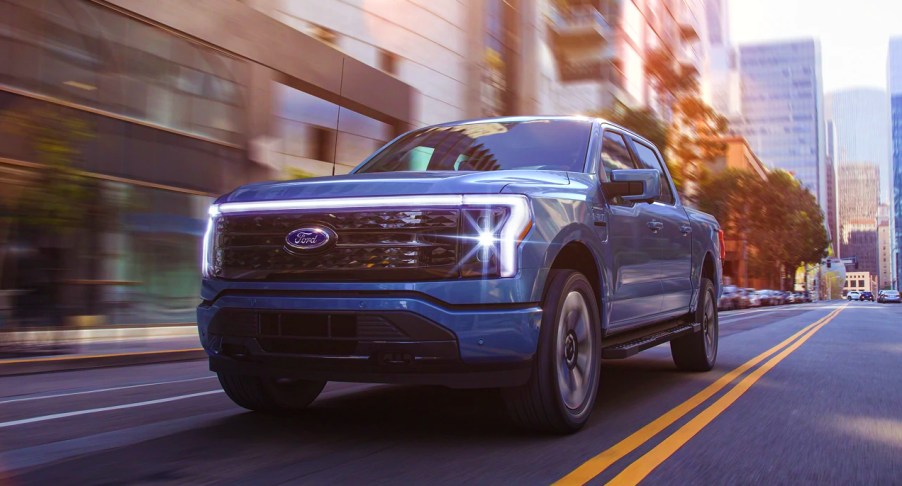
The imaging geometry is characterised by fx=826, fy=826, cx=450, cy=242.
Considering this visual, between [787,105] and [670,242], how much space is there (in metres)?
189

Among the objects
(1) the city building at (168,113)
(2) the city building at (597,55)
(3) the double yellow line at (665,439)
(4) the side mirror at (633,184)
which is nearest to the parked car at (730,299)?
(2) the city building at (597,55)

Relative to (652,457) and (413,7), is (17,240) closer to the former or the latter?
(652,457)

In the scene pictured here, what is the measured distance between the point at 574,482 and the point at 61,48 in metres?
12.4

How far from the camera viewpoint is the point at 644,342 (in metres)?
5.60

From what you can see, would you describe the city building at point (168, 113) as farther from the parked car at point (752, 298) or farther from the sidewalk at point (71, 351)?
the parked car at point (752, 298)

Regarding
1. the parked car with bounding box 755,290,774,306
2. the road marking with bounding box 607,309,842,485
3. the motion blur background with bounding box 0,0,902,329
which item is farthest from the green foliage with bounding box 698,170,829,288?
the road marking with bounding box 607,309,842,485

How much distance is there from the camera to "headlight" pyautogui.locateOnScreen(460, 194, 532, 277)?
12.6 feet

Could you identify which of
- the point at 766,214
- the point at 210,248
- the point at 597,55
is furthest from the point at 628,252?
the point at 766,214

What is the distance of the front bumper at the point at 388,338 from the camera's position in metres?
3.78

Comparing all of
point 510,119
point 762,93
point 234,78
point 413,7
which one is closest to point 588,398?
point 510,119

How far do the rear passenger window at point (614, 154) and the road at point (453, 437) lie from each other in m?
1.61

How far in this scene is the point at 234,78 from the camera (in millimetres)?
16188

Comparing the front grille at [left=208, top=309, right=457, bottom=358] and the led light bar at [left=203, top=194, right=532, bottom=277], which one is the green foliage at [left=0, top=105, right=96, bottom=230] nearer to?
the front grille at [left=208, top=309, right=457, bottom=358]

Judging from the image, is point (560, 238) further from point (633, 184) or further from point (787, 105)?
point (787, 105)
